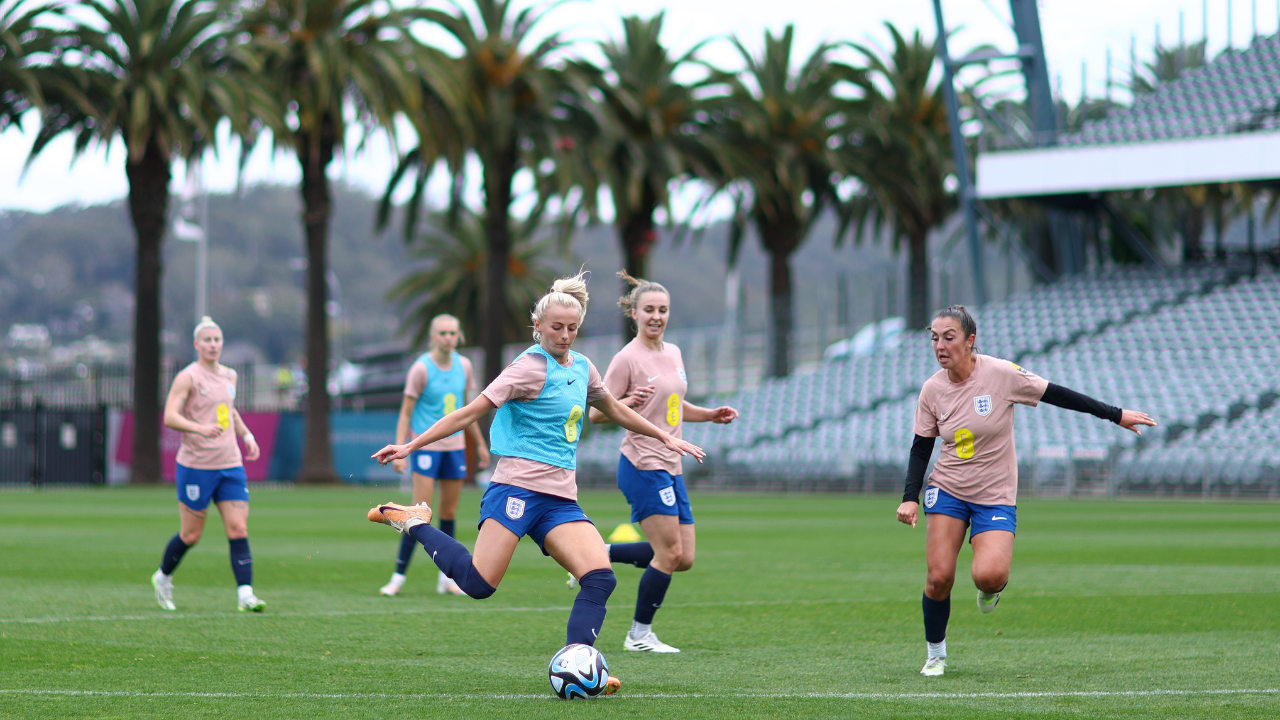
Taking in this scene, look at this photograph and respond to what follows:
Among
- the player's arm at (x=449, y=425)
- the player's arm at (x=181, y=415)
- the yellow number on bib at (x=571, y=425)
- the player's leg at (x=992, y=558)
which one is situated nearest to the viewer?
the player's arm at (x=449, y=425)

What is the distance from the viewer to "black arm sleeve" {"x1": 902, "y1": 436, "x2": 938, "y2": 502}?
7637 mm

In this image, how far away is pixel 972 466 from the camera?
769 centimetres

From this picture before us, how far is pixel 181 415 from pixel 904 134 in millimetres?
37678

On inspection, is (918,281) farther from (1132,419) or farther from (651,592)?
(1132,419)

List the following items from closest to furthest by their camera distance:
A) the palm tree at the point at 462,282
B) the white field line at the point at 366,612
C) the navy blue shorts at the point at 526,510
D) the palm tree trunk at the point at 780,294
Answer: the navy blue shorts at the point at 526,510
the white field line at the point at 366,612
the palm tree trunk at the point at 780,294
the palm tree at the point at 462,282

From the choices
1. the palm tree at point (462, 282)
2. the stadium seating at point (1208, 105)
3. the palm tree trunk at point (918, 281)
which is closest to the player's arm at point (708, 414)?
the stadium seating at point (1208, 105)

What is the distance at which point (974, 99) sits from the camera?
43062mm

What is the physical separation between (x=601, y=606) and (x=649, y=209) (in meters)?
38.6

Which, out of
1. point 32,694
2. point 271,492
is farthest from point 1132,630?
point 271,492

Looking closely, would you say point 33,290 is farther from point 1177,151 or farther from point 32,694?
point 32,694

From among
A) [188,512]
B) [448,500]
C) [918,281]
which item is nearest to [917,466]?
[448,500]

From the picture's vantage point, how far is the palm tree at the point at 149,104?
122 feet

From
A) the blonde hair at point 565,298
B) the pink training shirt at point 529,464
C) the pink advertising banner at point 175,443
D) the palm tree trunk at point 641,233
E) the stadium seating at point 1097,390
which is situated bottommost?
the pink advertising banner at point 175,443

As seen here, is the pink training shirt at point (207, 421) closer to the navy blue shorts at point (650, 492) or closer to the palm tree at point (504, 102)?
the navy blue shorts at point (650, 492)
